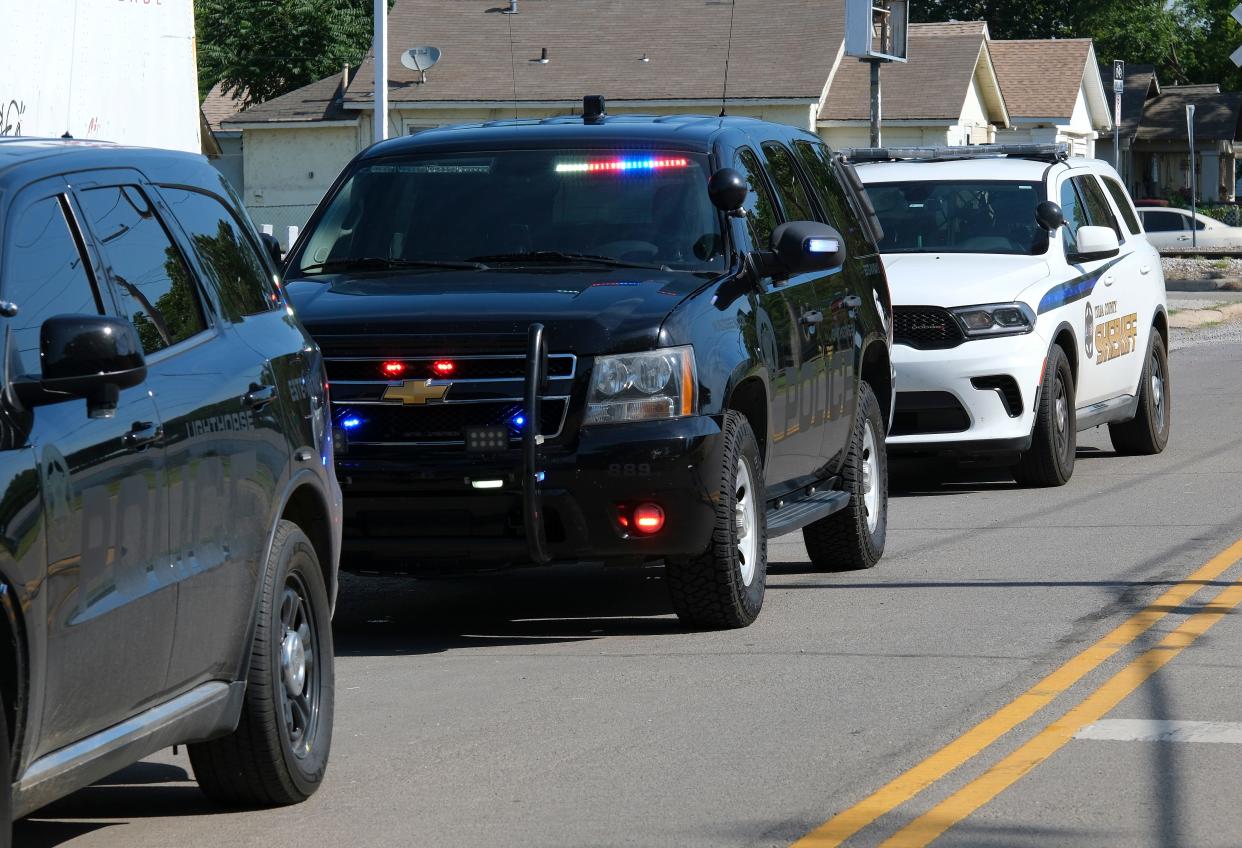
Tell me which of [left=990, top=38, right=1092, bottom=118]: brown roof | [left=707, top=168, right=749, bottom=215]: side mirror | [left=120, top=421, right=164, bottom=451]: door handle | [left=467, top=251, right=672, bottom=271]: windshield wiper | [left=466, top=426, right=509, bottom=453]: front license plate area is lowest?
[left=990, top=38, right=1092, bottom=118]: brown roof

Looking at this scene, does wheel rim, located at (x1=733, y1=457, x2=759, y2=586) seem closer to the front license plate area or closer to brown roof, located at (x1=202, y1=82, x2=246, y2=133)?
the front license plate area

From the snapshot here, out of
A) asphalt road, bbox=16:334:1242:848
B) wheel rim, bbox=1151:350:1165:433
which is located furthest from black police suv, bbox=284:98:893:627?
wheel rim, bbox=1151:350:1165:433

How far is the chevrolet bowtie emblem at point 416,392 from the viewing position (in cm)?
812

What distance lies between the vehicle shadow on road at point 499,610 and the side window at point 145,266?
295cm

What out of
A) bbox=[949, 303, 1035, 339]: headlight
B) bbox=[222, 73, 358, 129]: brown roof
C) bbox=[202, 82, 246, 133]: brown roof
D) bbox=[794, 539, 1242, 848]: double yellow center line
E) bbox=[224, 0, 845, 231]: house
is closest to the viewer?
bbox=[794, 539, 1242, 848]: double yellow center line

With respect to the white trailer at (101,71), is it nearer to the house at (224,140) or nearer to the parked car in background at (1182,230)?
the house at (224,140)

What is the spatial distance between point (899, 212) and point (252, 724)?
9257 millimetres

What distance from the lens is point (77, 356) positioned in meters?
4.56

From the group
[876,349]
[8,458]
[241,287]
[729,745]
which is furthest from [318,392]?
[876,349]

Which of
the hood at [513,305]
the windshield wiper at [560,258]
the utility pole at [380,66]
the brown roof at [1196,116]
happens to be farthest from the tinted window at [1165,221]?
the hood at [513,305]

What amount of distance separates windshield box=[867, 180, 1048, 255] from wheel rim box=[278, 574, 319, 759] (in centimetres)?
835

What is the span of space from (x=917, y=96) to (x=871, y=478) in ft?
117

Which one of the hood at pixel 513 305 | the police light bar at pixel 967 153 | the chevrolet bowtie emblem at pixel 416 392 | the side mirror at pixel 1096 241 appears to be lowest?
the side mirror at pixel 1096 241

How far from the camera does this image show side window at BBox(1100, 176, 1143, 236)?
15555 millimetres
